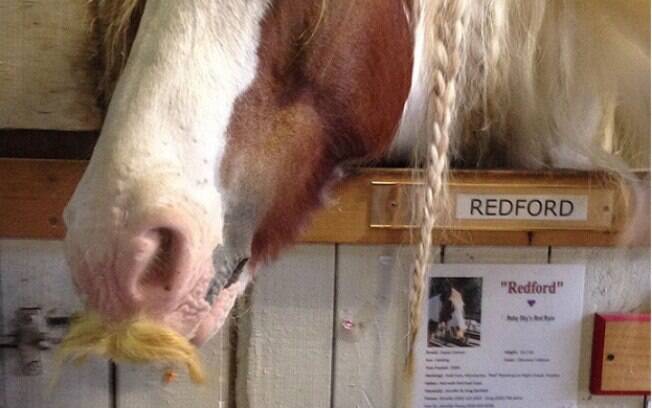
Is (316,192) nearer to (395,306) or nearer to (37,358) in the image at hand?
(395,306)

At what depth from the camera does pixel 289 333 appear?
0.66m

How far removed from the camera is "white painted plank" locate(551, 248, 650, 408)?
0.67 m

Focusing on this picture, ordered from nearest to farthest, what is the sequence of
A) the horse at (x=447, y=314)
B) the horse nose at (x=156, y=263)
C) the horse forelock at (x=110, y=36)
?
the horse nose at (x=156, y=263) < the horse forelock at (x=110, y=36) < the horse at (x=447, y=314)

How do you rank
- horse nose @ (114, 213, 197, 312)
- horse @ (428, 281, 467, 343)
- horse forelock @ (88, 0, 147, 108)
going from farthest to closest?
horse @ (428, 281, 467, 343) → horse forelock @ (88, 0, 147, 108) → horse nose @ (114, 213, 197, 312)

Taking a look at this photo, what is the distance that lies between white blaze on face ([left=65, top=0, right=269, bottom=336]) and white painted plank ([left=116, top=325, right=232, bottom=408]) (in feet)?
0.72

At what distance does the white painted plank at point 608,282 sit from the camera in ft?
2.19

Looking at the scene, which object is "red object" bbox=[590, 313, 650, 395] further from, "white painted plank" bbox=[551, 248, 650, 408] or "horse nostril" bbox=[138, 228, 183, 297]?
"horse nostril" bbox=[138, 228, 183, 297]

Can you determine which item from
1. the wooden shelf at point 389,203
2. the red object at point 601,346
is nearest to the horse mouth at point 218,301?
the wooden shelf at point 389,203

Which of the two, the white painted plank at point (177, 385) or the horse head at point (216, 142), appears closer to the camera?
the horse head at point (216, 142)

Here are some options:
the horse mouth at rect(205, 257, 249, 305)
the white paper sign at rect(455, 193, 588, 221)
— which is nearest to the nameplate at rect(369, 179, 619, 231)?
the white paper sign at rect(455, 193, 588, 221)

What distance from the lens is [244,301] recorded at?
657mm

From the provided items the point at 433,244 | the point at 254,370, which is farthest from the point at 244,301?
the point at 433,244

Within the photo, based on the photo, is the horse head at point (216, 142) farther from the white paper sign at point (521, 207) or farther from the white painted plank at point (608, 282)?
the white painted plank at point (608, 282)

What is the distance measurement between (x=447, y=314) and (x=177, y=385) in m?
0.23
